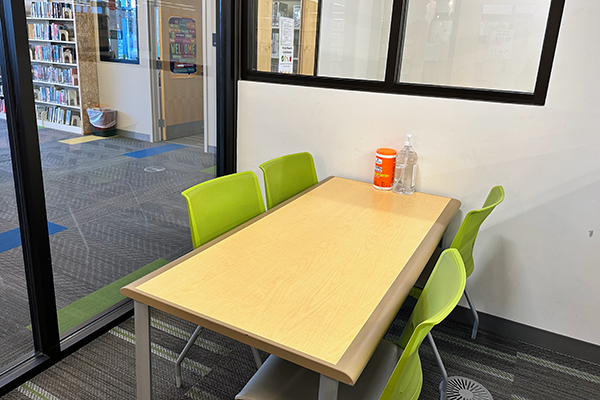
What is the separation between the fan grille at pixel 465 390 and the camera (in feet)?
6.55

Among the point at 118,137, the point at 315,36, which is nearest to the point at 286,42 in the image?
the point at 315,36

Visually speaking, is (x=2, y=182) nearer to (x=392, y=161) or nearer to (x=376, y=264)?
(x=376, y=264)

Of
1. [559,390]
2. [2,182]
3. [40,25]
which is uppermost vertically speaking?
[40,25]

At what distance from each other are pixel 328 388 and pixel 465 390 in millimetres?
1280

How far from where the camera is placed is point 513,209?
7.50 ft

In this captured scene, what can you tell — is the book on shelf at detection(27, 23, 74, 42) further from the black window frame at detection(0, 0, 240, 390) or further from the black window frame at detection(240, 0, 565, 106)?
the black window frame at detection(240, 0, 565, 106)

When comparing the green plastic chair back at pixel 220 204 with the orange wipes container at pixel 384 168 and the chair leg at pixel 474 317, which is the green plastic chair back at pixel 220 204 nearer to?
the orange wipes container at pixel 384 168

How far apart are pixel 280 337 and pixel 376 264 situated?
533 mm

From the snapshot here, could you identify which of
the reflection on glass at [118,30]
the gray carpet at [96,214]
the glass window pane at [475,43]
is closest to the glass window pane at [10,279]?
the gray carpet at [96,214]

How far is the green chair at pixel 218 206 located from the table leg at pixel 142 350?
0.41 meters

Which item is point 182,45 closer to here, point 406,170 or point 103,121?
point 103,121

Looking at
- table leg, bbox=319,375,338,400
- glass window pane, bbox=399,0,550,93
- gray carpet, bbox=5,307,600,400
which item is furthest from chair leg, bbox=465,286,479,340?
table leg, bbox=319,375,338,400

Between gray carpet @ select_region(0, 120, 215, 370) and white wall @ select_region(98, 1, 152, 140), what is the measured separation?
0.38 feet

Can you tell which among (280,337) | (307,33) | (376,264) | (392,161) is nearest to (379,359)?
(376,264)
